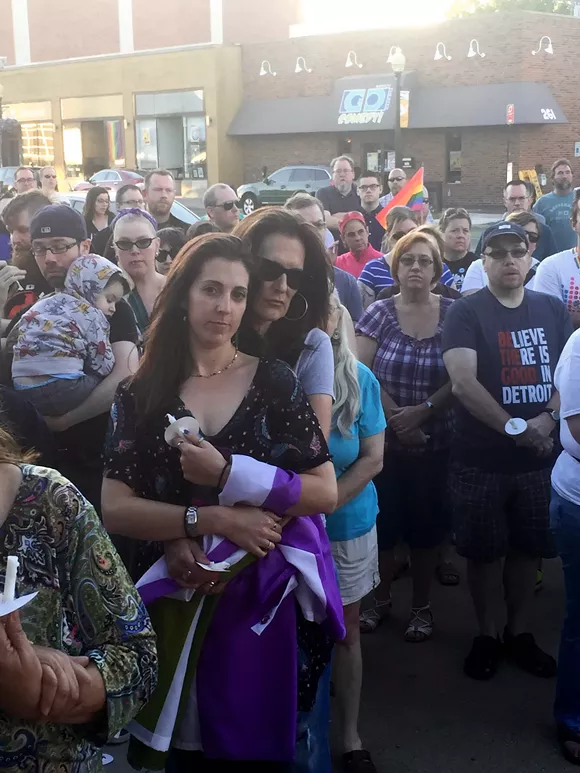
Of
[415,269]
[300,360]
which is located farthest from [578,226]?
[300,360]

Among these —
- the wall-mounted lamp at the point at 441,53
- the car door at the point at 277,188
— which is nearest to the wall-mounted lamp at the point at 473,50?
the wall-mounted lamp at the point at 441,53

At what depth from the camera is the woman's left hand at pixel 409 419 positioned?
4203mm

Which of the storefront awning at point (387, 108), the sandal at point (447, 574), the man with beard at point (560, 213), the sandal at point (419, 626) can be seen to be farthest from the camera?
the storefront awning at point (387, 108)

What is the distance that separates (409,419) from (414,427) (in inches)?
1.9

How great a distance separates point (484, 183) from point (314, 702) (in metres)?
29.8

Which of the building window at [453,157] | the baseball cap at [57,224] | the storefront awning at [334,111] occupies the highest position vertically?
the storefront awning at [334,111]

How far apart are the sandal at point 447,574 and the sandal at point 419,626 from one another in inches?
23.5

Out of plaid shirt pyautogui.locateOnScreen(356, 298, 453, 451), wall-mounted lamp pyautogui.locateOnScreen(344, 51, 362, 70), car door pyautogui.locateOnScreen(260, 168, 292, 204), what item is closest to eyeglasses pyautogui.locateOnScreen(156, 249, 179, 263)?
plaid shirt pyautogui.locateOnScreen(356, 298, 453, 451)

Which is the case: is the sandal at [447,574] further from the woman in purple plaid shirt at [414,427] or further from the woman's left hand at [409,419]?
the woman's left hand at [409,419]

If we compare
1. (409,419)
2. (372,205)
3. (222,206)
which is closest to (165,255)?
(222,206)

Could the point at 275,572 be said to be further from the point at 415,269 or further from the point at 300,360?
the point at 415,269

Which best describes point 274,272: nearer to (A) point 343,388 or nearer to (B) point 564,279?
(A) point 343,388

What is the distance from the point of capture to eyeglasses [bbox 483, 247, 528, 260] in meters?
3.91

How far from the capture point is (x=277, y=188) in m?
27.8
